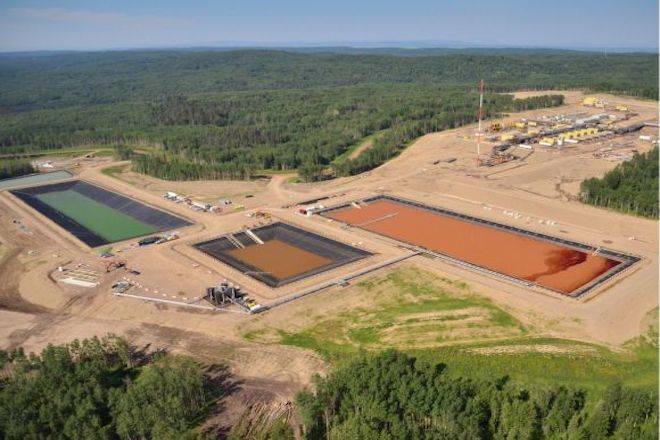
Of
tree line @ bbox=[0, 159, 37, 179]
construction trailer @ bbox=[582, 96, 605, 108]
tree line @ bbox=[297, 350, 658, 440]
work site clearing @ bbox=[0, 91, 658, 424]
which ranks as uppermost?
construction trailer @ bbox=[582, 96, 605, 108]

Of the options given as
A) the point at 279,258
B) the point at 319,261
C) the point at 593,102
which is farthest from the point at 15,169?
the point at 593,102

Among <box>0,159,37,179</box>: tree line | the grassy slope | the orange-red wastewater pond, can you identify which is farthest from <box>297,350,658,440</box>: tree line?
<box>0,159,37,179</box>: tree line

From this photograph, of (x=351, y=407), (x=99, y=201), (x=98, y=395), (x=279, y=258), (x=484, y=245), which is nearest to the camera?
(x=351, y=407)

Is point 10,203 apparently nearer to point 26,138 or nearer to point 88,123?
point 26,138

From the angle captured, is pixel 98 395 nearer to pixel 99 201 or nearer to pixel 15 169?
pixel 99 201

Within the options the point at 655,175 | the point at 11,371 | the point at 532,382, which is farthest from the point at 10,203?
the point at 655,175

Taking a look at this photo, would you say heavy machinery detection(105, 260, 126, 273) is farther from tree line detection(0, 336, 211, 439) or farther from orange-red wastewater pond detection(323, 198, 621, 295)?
orange-red wastewater pond detection(323, 198, 621, 295)

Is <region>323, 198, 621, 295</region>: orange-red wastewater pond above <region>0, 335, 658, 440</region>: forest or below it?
above

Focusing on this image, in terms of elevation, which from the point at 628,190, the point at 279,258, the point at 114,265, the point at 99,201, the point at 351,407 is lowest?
the point at 351,407
